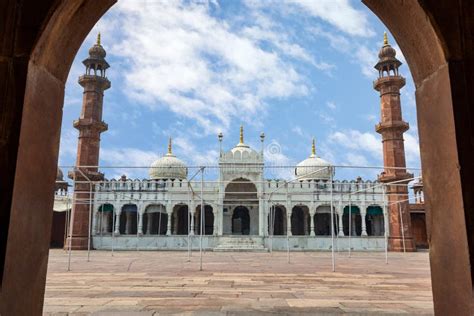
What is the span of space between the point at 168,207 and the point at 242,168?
18.5 ft

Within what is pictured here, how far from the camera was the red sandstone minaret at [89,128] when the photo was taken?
22.6 m

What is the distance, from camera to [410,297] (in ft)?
16.8

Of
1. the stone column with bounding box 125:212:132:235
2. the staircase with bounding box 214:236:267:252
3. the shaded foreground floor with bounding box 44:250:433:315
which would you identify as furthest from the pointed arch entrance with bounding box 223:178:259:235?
the shaded foreground floor with bounding box 44:250:433:315

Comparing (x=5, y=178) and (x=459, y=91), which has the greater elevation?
(x=459, y=91)

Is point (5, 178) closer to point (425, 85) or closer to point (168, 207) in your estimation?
point (425, 85)

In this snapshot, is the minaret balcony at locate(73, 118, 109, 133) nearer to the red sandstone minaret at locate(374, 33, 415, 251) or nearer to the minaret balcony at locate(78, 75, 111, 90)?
the minaret balcony at locate(78, 75, 111, 90)

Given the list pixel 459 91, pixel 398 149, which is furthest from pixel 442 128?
pixel 398 149

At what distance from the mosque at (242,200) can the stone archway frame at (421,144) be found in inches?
692

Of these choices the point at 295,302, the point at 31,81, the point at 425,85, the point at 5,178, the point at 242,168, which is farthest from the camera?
the point at 242,168

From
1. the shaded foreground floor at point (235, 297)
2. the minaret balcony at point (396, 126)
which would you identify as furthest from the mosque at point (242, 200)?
the shaded foreground floor at point (235, 297)

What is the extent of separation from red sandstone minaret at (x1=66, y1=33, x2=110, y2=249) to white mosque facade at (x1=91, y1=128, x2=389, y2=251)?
1.08 m

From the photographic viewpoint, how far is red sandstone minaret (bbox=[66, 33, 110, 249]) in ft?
74.1

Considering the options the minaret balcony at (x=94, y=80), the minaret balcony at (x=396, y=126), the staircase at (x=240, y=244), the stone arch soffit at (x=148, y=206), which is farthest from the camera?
the stone arch soffit at (x=148, y=206)

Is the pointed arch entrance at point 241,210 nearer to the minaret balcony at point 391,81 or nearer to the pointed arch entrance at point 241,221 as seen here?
the pointed arch entrance at point 241,221
